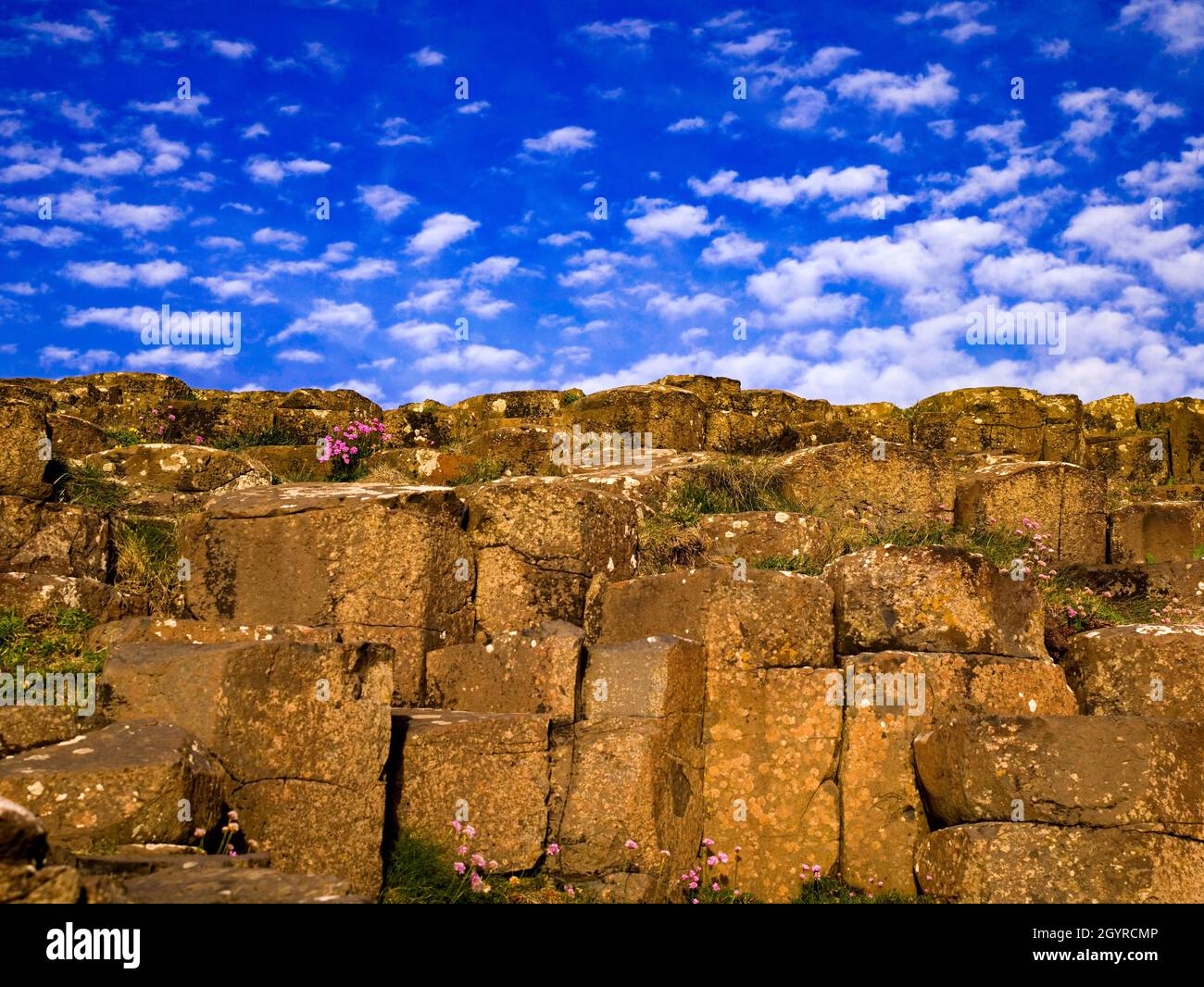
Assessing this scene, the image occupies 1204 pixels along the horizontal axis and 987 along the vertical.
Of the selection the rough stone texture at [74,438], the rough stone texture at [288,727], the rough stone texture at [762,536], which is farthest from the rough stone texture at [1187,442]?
the rough stone texture at [74,438]

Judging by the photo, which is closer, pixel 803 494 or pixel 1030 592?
pixel 1030 592

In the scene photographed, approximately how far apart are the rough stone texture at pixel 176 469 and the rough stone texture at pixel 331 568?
167cm

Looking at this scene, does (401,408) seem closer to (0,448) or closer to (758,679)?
(0,448)

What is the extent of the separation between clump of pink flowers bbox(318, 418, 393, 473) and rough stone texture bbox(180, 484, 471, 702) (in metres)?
2.77

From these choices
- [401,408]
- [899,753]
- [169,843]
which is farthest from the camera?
[401,408]

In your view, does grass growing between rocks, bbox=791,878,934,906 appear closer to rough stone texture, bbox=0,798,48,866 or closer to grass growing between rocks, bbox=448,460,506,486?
grass growing between rocks, bbox=448,460,506,486

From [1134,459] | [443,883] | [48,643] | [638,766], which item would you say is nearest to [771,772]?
[638,766]

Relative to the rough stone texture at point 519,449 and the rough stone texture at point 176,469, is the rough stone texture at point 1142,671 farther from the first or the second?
the rough stone texture at point 176,469

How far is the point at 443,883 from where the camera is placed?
227 inches

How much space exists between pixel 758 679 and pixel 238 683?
3426 mm

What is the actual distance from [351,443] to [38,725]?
5.82 metres

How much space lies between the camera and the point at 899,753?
691 cm

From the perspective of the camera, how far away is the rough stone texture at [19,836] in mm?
2727
